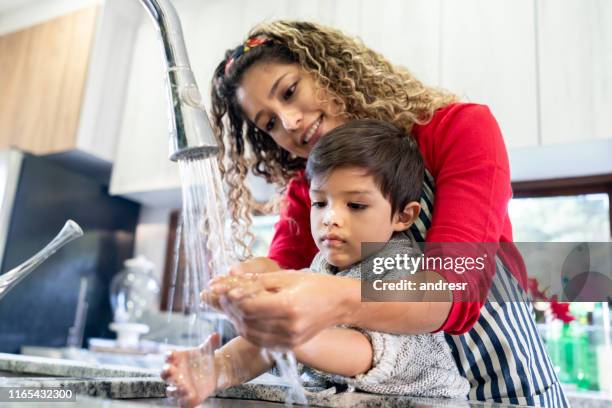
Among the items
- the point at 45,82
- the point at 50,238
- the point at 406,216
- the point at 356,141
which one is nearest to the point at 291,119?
the point at 356,141

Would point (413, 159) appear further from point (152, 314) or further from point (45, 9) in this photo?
point (45, 9)

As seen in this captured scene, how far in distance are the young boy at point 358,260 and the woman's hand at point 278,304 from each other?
13 centimetres

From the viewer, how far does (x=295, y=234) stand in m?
1.09

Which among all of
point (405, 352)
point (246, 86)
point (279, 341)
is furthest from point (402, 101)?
point (279, 341)

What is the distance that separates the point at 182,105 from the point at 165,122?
191cm

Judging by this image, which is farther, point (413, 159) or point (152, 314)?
point (152, 314)

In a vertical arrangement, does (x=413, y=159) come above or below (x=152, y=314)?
above

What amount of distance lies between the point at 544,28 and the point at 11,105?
7.14 ft

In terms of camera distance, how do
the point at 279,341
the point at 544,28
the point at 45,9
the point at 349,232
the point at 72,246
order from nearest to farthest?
the point at 279,341 < the point at 349,232 < the point at 544,28 < the point at 72,246 < the point at 45,9

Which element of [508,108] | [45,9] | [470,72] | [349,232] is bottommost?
[349,232]

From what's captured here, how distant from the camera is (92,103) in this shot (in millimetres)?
2361

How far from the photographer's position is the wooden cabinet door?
233 cm

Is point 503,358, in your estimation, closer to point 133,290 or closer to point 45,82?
point 133,290

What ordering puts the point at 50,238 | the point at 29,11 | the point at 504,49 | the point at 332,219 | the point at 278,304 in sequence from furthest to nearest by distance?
the point at 29,11, the point at 50,238, the point at 504,49, the point at 332,219, the point at 278,304
